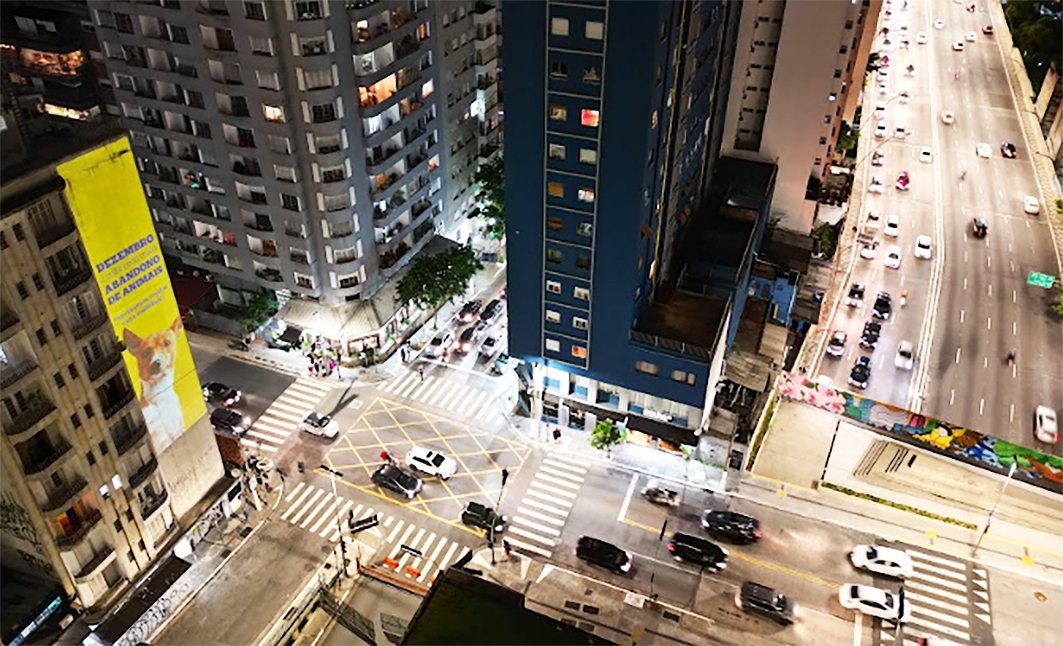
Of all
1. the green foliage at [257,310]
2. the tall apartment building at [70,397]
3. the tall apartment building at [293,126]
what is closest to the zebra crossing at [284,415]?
the green foliage at [257,310]

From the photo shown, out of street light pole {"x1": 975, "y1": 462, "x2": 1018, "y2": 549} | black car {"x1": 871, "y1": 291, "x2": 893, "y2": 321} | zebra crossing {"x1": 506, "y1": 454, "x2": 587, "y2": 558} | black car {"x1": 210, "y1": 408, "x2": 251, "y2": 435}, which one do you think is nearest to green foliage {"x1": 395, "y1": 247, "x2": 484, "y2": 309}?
black car {"x1": 210, "y1": 408, "x2": 251, "y2": 435}

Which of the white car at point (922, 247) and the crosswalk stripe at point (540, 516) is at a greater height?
the white car at point (922, 247)

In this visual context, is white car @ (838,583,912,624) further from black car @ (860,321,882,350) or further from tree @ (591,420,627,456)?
black car @ (860,321,882,350)

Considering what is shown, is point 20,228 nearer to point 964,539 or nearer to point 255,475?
point 255,475

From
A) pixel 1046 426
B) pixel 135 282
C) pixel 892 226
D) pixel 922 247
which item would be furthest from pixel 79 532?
pixel 892 226

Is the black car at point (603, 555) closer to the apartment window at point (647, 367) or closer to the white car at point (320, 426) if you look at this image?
the apartment window at point (647, 367)
